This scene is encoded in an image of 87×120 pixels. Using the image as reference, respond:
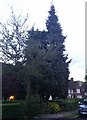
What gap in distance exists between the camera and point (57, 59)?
40188 mm

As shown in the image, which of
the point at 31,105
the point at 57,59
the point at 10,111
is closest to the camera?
the point at 31,105

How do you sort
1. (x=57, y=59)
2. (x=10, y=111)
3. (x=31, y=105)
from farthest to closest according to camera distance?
1. (x=57, y=59)
2. (x=10, y=111)
3. (x=31, y=105)

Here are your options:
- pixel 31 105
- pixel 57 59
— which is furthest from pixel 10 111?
pixel 57 59

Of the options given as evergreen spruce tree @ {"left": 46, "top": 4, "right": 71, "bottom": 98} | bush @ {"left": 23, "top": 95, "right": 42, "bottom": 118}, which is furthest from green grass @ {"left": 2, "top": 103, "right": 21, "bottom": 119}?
evergreen spruce tree @ {"left": 46, "top": 4, "right": 71, "bottom": 98}

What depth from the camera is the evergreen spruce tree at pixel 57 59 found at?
39.0 m

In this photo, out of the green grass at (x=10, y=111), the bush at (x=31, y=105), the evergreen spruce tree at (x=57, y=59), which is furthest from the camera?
the evergreen spruce tree at (x=57, y=59)

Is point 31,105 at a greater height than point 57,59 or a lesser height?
lesser

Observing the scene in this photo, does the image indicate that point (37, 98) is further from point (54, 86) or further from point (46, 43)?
point (46, 43)

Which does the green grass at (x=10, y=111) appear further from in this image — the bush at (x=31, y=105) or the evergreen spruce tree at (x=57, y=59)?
the evergreen spruce tree at (x=57, y=59)

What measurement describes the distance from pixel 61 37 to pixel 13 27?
16628mm

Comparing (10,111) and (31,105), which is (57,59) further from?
(31,105)

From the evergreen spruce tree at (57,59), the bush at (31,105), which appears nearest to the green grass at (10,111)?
the bush at (31,105)

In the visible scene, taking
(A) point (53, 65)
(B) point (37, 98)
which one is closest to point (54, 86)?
(A) point (53, 65)

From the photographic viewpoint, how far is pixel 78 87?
398 ft
